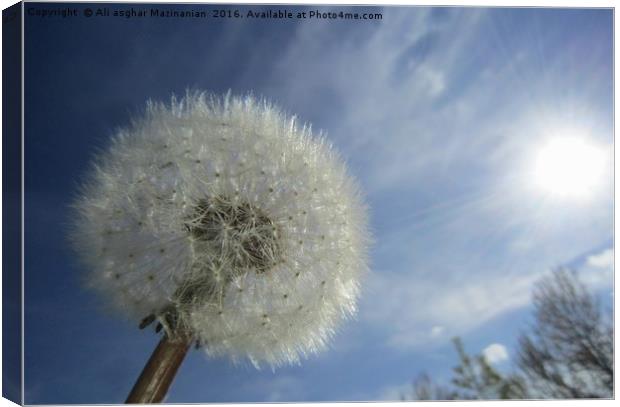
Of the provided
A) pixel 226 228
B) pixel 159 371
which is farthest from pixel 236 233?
pixel 159 371

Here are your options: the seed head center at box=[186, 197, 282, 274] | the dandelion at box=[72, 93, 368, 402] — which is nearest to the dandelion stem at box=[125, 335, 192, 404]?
the dandelion at box=[72, 93, 368, 402]

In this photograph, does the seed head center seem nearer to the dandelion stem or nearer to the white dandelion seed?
the white dandelion seed

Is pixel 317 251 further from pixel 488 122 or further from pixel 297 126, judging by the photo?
pixel 488 122

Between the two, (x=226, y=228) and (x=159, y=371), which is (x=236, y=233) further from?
(x=159, y=371)

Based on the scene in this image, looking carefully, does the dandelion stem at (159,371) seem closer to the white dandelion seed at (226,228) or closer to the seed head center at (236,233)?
the white dandelion seed at (226,228)

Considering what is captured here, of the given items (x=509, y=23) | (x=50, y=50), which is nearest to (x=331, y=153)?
(x=509, y=23)

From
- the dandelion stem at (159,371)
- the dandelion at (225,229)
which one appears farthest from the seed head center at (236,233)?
the dandelion stem at (159,371)

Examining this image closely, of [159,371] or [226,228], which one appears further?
[226,228]
